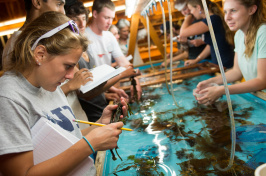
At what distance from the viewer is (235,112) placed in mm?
1839

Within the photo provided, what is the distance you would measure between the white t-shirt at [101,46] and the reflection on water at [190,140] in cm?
126

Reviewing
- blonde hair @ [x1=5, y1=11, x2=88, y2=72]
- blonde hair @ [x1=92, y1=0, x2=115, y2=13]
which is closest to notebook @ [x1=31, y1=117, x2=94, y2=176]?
blonde hair @ [x1=5, y1=11, x2=88, y2=72]

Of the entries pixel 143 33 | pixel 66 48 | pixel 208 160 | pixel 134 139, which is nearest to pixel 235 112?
pixel 208 160

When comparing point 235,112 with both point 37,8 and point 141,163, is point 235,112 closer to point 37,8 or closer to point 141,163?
point 141,163

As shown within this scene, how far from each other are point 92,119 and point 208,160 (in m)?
1.62

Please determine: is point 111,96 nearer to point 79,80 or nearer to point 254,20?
point 79,80

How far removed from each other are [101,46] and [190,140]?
228 cm

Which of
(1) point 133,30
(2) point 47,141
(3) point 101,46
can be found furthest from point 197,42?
(2) point 47,141

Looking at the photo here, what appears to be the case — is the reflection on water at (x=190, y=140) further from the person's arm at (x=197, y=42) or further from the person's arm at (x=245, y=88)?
the person's arm at (x=197, y=42)

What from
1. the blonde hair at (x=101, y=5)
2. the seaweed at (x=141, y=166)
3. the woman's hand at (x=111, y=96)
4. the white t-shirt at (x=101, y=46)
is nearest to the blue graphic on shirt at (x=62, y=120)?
the seaweed at (x=141, y=166)

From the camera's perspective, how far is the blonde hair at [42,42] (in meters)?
1.15

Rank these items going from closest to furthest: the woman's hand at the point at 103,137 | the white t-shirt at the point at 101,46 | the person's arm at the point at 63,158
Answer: the person's arm at the point at 63,158 < the woman's hand at the point at 103,137 < the white t-shirt at the point at 101,46

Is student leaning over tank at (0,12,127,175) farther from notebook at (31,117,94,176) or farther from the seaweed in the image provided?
the seaweed

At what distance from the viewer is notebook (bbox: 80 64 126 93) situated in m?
2.09
